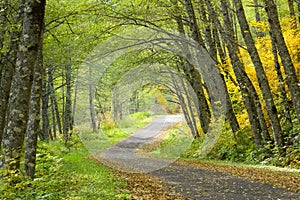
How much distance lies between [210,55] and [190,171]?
22.2 feet

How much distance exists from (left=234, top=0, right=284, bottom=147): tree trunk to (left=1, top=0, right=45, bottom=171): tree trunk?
27.1 ft

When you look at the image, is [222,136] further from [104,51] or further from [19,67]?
[19,67]

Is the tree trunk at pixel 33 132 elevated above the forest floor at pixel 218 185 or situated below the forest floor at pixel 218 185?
above

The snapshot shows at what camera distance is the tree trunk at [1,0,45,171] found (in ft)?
21.5

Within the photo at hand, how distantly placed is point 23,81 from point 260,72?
9259mm

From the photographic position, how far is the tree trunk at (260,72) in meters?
12.8

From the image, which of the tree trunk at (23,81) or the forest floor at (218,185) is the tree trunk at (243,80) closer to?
the forest floor at (218,185)

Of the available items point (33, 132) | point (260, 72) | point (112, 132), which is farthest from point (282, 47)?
point (112, 132)

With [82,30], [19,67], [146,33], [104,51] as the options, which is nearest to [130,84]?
[146,33]

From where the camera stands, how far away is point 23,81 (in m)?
6.55

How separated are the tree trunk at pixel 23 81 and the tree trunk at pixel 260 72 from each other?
826 cm

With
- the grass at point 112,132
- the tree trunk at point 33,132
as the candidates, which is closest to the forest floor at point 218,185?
the tree trunk at point 33,132

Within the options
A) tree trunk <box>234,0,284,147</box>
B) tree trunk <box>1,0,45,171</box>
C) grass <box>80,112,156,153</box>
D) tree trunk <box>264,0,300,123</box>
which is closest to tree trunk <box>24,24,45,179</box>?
tree trunk <box>1,0,45,171</box>

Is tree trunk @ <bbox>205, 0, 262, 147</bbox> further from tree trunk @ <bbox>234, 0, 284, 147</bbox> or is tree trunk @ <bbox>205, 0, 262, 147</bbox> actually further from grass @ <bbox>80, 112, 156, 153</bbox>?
grass @ <bbox>80, 112, 156, 153</bbox>
